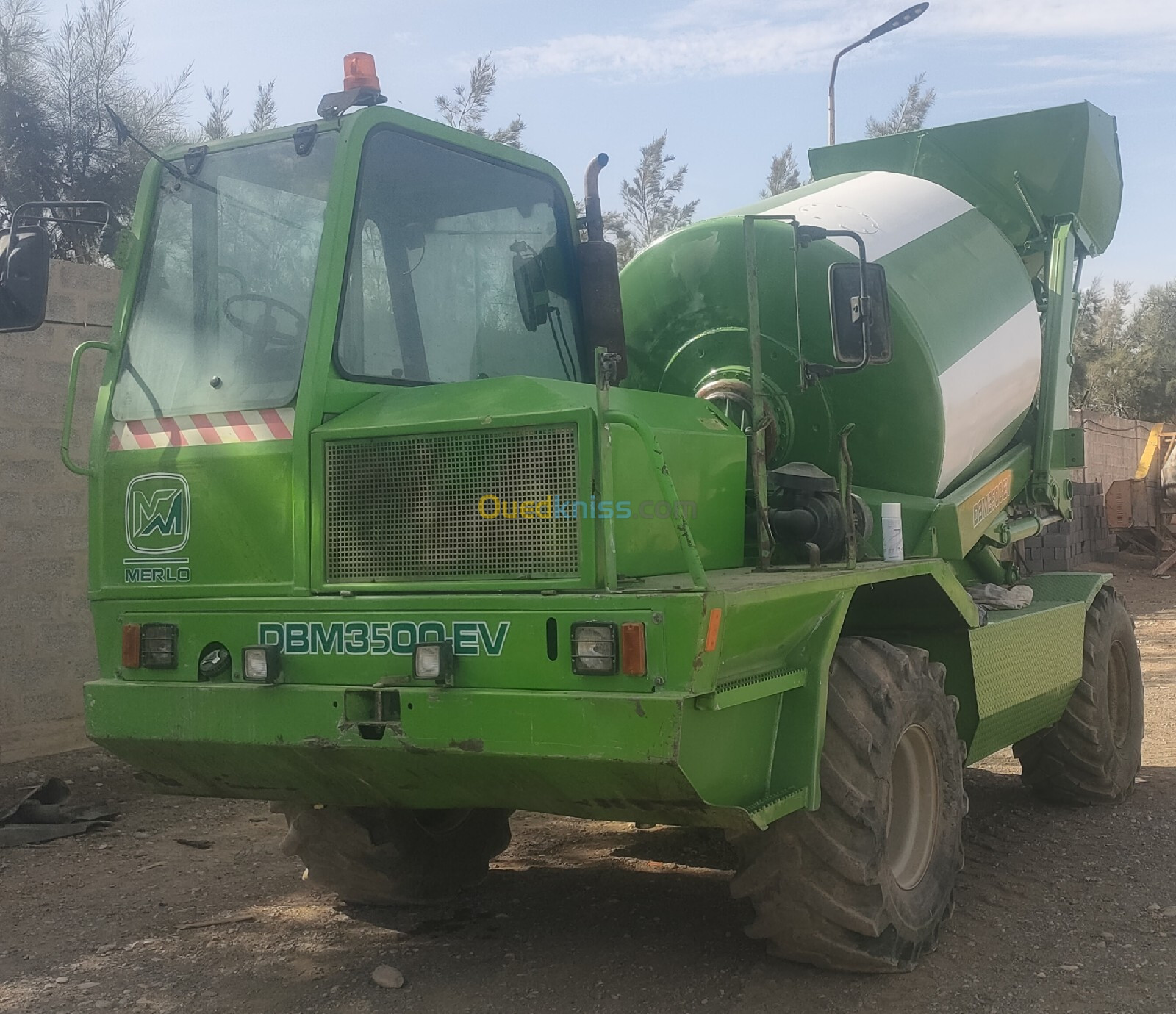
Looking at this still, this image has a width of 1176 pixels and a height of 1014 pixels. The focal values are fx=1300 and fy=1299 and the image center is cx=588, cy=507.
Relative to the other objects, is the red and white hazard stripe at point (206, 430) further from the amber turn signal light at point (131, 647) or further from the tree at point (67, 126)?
the tree at point (67, 126)

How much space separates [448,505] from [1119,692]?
4966 millimetres

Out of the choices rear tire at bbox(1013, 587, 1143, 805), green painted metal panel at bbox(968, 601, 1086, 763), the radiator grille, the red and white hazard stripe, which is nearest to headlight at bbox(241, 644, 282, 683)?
the radiator grille

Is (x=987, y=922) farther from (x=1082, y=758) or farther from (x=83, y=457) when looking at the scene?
(x=83, y=457)

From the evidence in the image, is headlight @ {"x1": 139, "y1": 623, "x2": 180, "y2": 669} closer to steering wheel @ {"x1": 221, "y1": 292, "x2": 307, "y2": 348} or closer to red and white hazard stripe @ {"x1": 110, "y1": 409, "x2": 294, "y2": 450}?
red and white hazard stripe @ {"x1": 110, "y1": 409, "x2": 294, "y2": 450}

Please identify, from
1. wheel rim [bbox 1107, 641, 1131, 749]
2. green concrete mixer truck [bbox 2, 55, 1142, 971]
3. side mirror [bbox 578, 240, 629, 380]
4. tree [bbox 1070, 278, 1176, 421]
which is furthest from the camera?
tree [bbox 1070, 278, 1176, 421]

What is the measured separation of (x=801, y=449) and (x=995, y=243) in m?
1.87

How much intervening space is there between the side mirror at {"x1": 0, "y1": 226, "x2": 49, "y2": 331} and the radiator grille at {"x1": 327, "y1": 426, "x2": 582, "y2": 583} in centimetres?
115

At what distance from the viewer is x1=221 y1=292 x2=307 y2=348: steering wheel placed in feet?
14.2

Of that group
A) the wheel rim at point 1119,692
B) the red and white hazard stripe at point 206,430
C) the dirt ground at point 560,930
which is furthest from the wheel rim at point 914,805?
the wheel rim at point 1119,692

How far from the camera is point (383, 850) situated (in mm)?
5172

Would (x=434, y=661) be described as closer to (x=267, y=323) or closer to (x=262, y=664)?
(x=262, y=664)

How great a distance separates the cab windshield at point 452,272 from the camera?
4402mm

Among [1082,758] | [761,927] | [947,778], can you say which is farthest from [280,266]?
[1082,758]

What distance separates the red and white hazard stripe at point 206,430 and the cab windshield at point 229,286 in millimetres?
31
